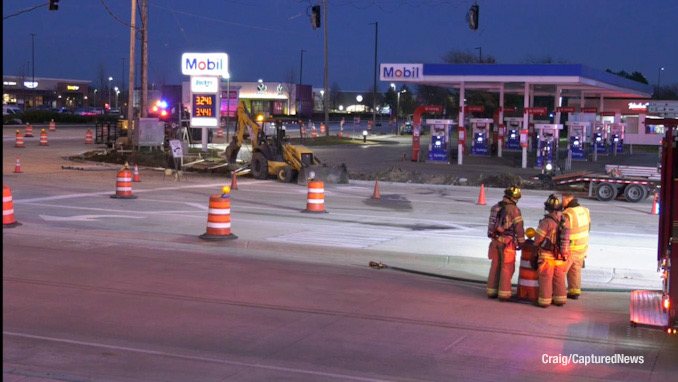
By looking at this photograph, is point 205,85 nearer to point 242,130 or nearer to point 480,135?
point 242,130

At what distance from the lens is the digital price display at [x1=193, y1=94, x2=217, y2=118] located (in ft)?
Answer: 130

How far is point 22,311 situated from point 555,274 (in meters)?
6.73

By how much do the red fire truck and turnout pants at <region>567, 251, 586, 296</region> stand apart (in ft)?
5.96

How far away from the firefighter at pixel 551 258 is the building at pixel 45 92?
124 m

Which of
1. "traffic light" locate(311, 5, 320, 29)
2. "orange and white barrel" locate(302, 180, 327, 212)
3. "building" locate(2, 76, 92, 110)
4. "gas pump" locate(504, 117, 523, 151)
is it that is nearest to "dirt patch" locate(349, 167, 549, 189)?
"traffic light" locate(311, 5, 320, 29)

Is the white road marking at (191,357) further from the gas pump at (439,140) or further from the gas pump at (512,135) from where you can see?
the gas pump at (512,135)

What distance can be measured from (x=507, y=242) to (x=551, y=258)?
2.01 ft

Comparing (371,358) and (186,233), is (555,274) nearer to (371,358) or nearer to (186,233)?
(371,358)

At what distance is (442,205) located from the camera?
79.2 ft

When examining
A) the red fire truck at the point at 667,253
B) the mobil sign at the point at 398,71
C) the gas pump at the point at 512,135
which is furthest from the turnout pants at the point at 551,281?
the gas pump at the point at 512,135

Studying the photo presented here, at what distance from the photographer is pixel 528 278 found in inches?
437

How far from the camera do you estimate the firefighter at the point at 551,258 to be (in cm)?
1064

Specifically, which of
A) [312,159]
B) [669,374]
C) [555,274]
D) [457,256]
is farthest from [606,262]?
[312,159]

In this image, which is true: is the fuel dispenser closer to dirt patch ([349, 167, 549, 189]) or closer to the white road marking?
dirt patch ([349, 167, 549, 189])
